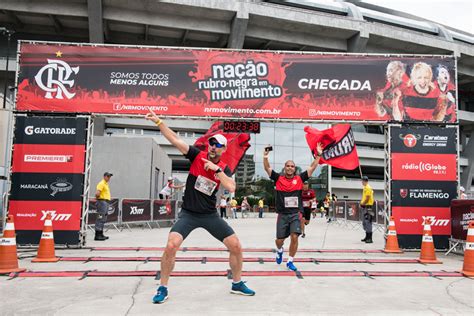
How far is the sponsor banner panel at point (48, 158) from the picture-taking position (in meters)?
9.34

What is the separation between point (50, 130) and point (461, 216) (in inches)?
381

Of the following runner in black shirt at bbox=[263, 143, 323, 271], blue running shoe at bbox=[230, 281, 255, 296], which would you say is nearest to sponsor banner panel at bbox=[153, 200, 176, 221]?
runner in black shirt at bbox=[263, 143, 323, 271]

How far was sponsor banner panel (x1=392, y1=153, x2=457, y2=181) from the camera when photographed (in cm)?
984

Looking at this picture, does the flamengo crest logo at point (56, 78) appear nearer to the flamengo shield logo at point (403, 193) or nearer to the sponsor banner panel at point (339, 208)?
the flamengo shield logo at point (403, 193)

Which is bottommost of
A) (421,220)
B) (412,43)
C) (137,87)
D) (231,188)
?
(421,220)

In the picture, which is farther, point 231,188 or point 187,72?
point 187,72

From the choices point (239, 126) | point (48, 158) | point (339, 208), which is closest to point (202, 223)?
point (239, 126)

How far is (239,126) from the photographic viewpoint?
32.7 feet

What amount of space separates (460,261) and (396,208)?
1839 mm

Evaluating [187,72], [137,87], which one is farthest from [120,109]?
[187,72]

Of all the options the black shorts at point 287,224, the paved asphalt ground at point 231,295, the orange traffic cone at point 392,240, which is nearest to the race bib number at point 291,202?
the black shorts at point 287,224

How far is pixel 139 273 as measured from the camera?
6418 mm

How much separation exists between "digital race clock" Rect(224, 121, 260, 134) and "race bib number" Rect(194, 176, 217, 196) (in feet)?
16.8

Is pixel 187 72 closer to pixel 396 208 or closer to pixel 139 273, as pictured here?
pixel 139 273
